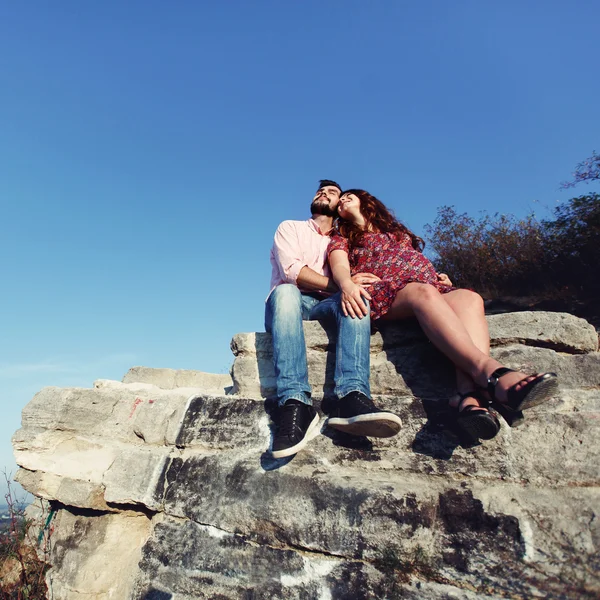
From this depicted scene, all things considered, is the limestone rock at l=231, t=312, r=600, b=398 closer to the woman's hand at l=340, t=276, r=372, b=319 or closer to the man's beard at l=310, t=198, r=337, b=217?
the woman's hand at l=340, t=276, r=372, b=319

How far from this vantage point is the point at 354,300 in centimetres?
252

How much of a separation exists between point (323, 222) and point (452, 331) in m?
1.72

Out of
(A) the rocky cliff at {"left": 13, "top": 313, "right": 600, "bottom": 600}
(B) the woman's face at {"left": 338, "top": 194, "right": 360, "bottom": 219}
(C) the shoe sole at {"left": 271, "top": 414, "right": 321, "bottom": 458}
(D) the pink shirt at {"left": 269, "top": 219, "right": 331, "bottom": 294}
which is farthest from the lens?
(B) the woman's face at {"left": 338, "top": 194, "right": 360, "bottom": 219}

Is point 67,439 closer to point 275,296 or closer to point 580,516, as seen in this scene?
point 275,296

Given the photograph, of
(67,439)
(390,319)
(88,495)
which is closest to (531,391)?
(390,319)

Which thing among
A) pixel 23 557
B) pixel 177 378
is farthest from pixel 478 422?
pixel 177 378

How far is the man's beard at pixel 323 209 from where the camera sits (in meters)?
3.65

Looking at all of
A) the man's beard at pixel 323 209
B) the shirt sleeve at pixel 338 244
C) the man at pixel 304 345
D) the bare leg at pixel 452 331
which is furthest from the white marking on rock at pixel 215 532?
the man's beard at pixel 323 209

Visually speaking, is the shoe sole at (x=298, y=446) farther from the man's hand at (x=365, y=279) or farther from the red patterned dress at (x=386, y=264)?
the man's hand at (x=365, y=279)

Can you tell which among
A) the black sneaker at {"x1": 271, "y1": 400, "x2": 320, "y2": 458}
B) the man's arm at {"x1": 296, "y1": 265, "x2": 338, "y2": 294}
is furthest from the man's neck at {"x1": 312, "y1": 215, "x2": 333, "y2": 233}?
the black sneaker at {"x1": 271, "y1": 400, "x2": 320, "y2": 458}

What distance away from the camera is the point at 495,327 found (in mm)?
2592

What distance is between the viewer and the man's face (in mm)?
3660

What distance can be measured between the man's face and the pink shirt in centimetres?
24

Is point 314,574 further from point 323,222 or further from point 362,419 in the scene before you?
point 323,222
